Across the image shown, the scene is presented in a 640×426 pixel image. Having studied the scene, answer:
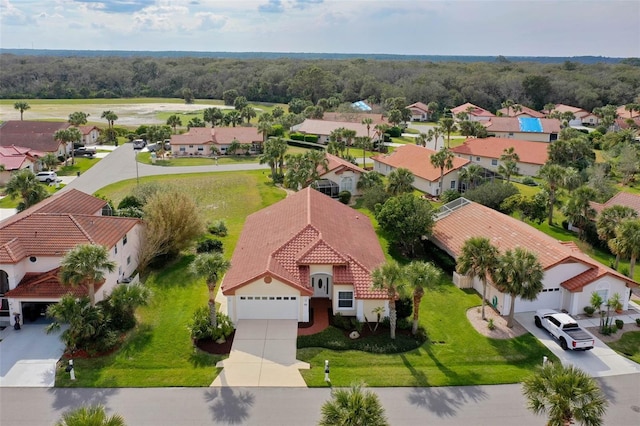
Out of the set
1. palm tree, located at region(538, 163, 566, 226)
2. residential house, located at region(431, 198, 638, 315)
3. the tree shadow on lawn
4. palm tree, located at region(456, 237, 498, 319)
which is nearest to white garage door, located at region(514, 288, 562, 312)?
residential house, located at region(431, 198, 638, 315)

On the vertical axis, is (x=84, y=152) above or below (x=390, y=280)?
below

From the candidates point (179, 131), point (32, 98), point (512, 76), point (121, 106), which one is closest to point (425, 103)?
point (512, 76)

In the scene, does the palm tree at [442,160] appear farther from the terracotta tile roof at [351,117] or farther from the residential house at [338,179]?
the terracotta tile roof at [351,117]

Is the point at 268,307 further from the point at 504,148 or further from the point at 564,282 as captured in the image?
the point at 504,148

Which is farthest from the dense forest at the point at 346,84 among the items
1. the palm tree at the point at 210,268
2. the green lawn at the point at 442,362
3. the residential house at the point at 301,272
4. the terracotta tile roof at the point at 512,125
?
the palm tree at the point at 210,268

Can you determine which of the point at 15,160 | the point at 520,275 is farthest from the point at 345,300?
the point at 15,160
